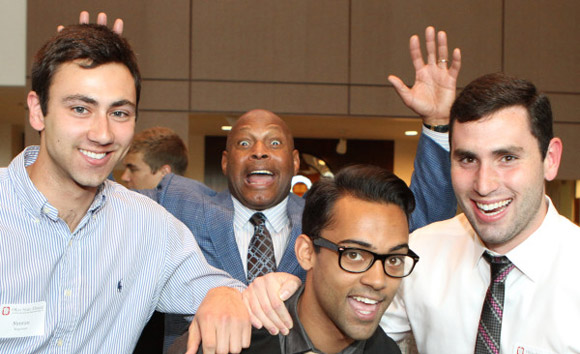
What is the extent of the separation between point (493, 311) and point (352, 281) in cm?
45

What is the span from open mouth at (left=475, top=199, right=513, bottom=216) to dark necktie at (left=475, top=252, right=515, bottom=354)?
162 mm

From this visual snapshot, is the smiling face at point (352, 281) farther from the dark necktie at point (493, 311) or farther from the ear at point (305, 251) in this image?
the dark necktie at point (493, 311)

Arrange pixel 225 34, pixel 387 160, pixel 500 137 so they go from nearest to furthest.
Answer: pixel 500 137, pixel 225 34, pixel 387 160

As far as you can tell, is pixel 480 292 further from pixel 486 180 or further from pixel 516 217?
pixel 486 180

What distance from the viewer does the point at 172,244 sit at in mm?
1902

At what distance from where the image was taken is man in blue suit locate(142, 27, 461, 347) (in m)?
2.27

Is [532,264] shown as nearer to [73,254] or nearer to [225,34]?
[73,254]

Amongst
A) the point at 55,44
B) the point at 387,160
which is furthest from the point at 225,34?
the point at 55,44

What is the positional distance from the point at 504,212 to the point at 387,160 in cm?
670

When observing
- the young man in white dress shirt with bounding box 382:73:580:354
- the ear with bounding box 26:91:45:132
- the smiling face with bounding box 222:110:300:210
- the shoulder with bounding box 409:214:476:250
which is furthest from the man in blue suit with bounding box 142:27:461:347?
the ear with bounding box 26:91:45:132

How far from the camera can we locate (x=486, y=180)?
1706 millimetres

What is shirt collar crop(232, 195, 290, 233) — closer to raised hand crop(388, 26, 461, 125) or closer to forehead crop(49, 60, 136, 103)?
raised hand crop(388, 26, 461, 125)

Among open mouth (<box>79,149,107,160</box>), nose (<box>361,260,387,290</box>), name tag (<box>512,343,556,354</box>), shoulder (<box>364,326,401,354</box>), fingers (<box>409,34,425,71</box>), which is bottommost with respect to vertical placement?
shoulder (<box>364,326,401,354</box>)

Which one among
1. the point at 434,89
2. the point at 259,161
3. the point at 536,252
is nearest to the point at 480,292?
the point at 536,252
